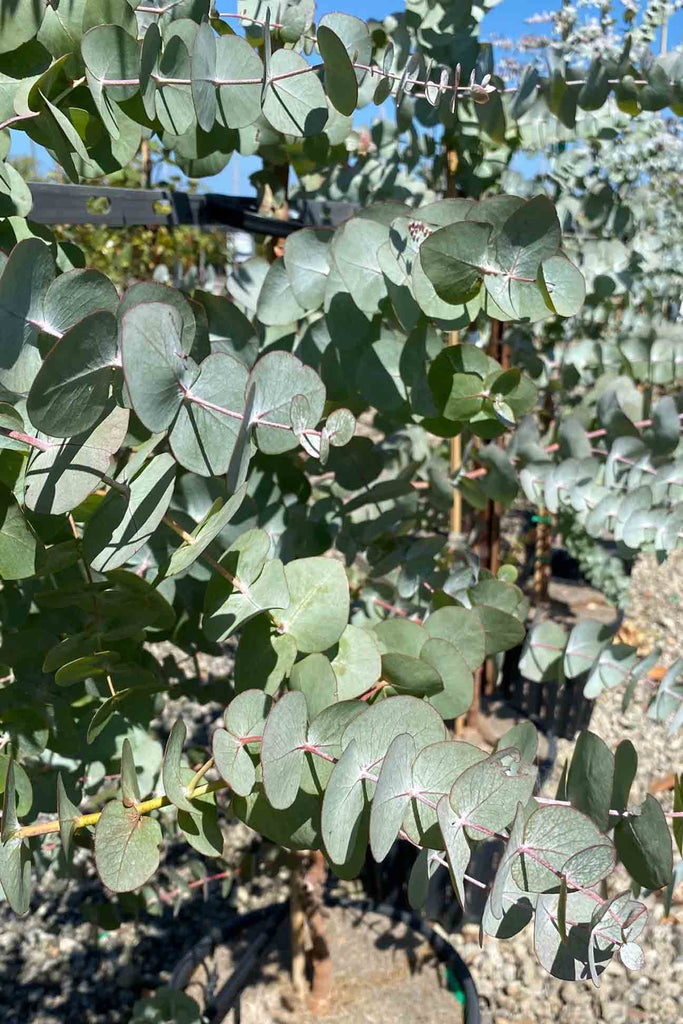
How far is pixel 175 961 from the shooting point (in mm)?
1904

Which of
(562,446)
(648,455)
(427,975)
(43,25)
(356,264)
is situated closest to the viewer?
(43,25)

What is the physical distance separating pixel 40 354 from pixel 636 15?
78.7 inches

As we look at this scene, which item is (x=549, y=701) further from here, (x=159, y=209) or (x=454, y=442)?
(x=159, y=209)

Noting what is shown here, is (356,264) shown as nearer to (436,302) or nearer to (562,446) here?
(436,302)

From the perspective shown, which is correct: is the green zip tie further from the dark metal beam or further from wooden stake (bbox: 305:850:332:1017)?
the dark metal beam

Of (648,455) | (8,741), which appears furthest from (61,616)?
(648,455)

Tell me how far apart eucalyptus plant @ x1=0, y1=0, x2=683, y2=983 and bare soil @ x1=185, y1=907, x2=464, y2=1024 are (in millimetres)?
767

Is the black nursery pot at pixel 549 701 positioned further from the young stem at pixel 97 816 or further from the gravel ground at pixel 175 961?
the young stem at pixel 97 816

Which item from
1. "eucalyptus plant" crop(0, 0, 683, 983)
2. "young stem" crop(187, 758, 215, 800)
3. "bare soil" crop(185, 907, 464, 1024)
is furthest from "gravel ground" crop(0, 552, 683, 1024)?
"young stem" crop(187, 758, 215, 800)

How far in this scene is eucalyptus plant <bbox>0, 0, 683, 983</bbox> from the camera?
521mm

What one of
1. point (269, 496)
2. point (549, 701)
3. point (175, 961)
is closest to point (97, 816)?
point (269, 496)

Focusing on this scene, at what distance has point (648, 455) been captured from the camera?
1.21 m

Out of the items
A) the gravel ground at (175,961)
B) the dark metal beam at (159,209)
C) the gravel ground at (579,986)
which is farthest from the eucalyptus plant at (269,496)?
the gravel ground at (579,986)

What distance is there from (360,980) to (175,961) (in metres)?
0.52
